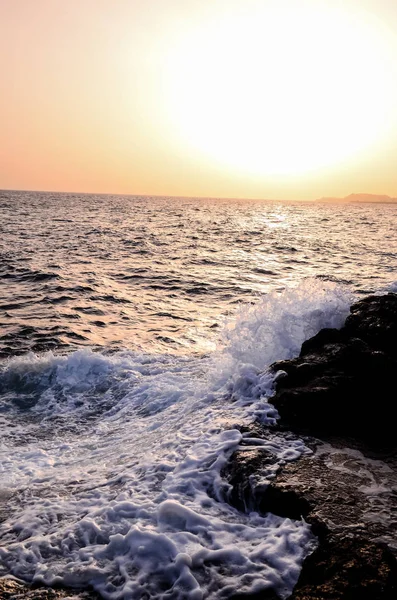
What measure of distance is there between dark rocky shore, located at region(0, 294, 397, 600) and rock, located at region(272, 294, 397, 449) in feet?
0.05

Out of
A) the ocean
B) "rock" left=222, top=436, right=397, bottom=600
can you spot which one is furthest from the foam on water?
"rock" left=222, top=436, right=397, bottom=600

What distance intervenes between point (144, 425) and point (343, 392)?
318cm

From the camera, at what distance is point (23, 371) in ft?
31.3

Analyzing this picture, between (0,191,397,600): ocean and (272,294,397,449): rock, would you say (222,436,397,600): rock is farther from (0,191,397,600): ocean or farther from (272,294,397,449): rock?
(272,294,397,449): rock

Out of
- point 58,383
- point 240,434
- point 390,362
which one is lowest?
point 58,383

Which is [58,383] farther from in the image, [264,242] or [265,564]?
[264,242]

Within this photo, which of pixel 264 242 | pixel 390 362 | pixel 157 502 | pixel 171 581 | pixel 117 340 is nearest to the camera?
pixel 171 581

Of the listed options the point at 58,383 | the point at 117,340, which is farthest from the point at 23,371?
the point at 117,340

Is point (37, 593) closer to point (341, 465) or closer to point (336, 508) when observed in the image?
point (336, 508)

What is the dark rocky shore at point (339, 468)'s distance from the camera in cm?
332

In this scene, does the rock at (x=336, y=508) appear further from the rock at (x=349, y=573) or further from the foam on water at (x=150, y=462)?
the foam on water at (x=150, y=462)

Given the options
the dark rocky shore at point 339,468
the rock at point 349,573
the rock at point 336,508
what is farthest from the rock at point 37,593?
the rock at point 349,573

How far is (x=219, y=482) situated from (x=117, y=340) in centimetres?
729

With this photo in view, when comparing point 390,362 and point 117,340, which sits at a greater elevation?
point 390,362
